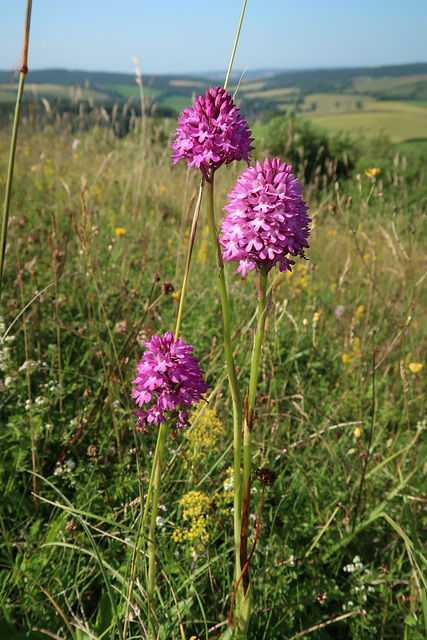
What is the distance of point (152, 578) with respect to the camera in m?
1.32

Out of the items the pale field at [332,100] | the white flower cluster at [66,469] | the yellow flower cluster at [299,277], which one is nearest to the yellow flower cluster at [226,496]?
the white flower cluster at [66,469]

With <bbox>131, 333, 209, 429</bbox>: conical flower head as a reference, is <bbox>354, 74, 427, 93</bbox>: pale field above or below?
above

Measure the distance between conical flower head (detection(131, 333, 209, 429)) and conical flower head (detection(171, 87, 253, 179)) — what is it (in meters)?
0.50

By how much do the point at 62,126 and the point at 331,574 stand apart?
9.94m

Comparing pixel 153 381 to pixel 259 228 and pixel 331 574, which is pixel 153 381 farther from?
pixel 331 574

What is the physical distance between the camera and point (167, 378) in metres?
1.20

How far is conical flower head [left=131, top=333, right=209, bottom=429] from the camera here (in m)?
1.19

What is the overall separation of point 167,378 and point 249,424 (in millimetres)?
277

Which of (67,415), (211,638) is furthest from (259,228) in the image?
(67,415)

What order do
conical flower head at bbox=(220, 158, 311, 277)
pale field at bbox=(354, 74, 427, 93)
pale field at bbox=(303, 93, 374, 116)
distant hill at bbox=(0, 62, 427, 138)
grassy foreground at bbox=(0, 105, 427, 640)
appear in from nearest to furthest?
conical flower head at bbox=(220, 158, 311, 277)
grassy foreground at bbox=(0, 105, 427, 640)
distant hill at bbox=(0, 62, 427, 138)
pale field at bbox=(303, 93, 374, 116)
pale field at bbox=(354, 74, 427, 93)

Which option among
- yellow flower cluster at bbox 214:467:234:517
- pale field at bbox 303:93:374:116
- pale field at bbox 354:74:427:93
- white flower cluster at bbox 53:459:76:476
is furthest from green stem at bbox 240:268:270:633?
pale field at bbox 354:74:427:93

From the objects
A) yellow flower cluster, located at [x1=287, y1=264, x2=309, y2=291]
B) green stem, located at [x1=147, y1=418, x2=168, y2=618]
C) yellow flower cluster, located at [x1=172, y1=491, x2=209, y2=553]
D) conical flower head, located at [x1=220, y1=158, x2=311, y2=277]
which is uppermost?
conical flower head, located at [x1=220, y1=158, x2=311, y2=277]

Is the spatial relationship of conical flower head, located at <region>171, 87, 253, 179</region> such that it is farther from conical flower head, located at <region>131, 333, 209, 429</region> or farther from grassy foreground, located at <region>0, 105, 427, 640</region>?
grassy foreground, located at <region>0, 105, 427, 640</region>

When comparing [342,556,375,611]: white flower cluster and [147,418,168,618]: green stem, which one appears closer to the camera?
[147,418,168,618]: green stem
